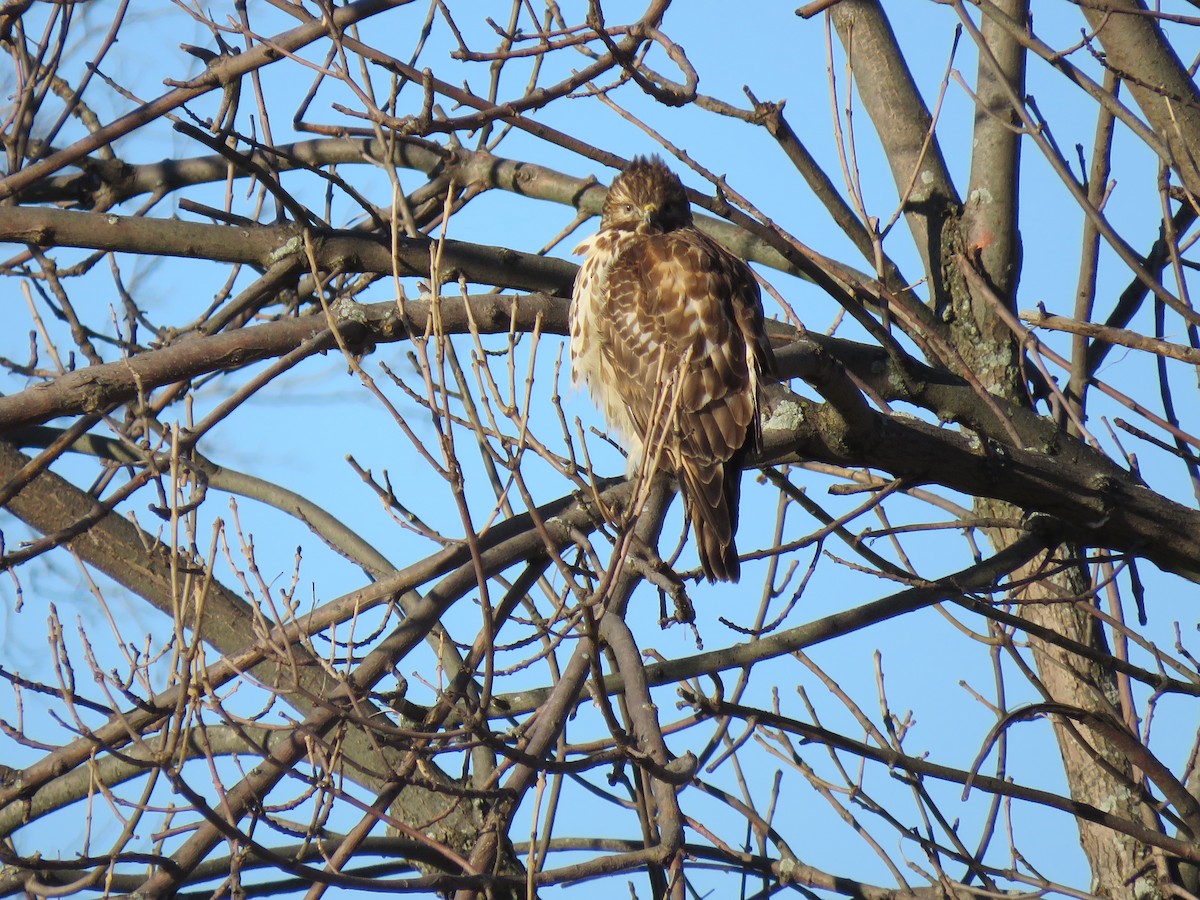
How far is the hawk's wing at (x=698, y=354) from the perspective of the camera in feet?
13.7

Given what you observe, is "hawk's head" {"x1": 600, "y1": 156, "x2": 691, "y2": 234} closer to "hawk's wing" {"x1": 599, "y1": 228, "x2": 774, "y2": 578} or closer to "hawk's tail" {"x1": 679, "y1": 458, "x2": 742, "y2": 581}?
"hawk's wing" {"x1": 599, "y1": 228, "x2": 774, "y2": 578}

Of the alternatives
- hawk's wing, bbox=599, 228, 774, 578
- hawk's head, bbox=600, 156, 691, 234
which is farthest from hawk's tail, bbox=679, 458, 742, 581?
hawk's head, bbox=600, 156, 691, 234

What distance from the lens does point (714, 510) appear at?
4188 mm

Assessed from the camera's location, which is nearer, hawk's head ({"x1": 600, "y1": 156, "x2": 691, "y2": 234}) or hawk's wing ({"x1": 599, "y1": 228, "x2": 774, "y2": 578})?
hawk's wing ({"x1": 599, "y1": 228, "x2": 774, "y2": 578})

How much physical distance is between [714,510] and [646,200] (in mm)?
1416

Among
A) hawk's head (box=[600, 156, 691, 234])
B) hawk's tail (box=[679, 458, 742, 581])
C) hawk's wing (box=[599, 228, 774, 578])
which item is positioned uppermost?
→ hawk's head (box=[600, 156, 691, 234])

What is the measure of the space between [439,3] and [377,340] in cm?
106

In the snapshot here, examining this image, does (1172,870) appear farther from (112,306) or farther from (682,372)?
(112,306)

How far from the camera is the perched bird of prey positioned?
4188 millimetres

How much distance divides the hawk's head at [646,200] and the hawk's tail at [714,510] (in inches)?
43.1

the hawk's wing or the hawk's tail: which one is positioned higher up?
the hawk's wing

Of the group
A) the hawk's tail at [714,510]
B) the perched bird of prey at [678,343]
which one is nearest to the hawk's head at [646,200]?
the perched bird of prey at [678,343]

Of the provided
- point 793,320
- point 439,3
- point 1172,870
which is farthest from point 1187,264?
point 439,3

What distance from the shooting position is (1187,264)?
3.73 metres
